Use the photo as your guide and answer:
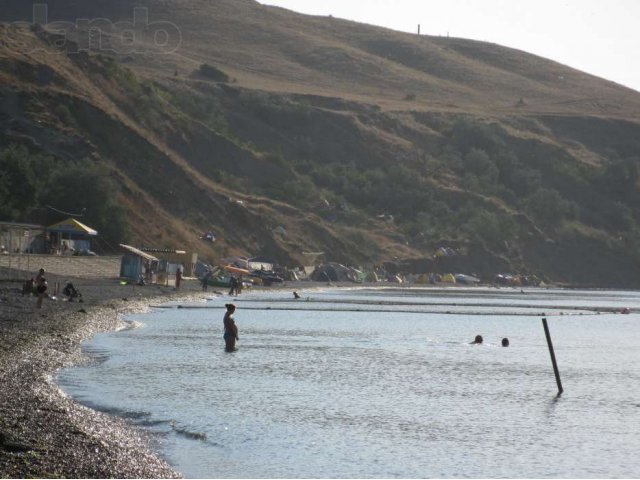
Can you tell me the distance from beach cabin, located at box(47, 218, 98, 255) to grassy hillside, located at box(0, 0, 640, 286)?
4736mm

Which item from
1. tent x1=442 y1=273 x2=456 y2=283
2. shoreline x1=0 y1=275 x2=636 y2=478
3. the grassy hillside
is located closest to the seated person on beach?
shoreline x1=0 y1=275 x2=636 y2=478

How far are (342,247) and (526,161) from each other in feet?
163

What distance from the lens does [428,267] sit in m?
120

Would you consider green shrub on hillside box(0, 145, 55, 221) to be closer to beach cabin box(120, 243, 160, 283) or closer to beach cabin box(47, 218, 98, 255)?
beach cabin box(47, 218, 98, 255)

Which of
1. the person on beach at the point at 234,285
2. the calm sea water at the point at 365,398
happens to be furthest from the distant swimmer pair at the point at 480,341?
the person on beach at the point at 234,285

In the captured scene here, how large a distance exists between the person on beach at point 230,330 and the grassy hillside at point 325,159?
40521 mm

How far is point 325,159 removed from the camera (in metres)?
138

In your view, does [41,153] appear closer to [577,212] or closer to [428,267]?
[428,267]

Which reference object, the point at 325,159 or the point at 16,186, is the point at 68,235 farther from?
the point at 325,159

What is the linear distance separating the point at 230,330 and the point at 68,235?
38640 millimetres

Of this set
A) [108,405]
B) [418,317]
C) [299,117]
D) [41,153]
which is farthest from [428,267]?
[108,405]

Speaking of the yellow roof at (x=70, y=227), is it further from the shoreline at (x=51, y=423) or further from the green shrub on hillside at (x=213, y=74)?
the green shrub on hillside at (x=213, y=74)

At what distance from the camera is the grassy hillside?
96.6 metres

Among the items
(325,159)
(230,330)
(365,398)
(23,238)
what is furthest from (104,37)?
(365,398)
